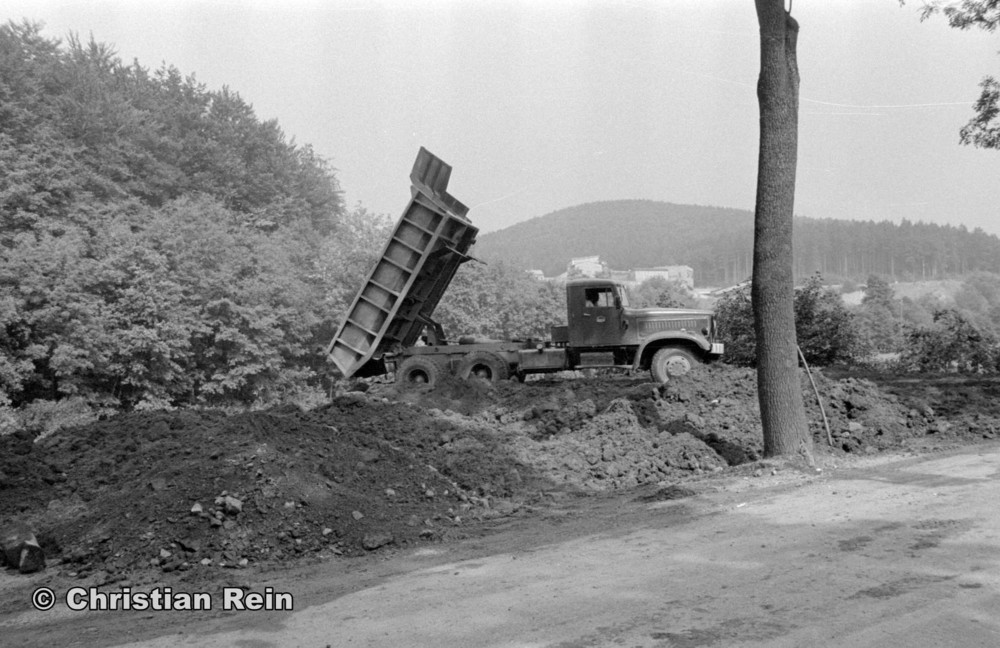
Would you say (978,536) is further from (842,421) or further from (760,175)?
(842,421)

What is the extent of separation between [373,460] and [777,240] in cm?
519

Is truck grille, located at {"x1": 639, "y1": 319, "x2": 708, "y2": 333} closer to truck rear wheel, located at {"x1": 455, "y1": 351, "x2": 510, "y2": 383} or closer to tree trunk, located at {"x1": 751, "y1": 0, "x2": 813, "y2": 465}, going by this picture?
truck rear wheel, located at {"x1": 455, "y1": 351, "x2": 510, "y2": 383}

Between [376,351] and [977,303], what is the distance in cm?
4170

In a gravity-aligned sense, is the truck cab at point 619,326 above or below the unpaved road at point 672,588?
above

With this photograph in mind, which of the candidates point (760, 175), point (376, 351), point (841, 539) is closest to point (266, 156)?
point (376, 351)

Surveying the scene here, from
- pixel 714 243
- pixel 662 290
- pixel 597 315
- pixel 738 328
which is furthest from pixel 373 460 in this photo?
pixel 714 243

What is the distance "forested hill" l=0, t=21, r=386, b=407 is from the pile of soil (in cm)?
1096

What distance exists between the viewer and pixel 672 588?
5273 millimetres

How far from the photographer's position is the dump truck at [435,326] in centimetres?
1602

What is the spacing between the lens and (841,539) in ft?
20.5

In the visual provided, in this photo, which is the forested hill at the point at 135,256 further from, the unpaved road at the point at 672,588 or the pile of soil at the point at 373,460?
the unpaved road at the point at 672,588

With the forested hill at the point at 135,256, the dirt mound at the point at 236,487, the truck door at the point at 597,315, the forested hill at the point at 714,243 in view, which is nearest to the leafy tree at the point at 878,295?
the forested hill at the point at 714,243

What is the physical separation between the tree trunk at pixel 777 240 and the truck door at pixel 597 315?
7441 mm

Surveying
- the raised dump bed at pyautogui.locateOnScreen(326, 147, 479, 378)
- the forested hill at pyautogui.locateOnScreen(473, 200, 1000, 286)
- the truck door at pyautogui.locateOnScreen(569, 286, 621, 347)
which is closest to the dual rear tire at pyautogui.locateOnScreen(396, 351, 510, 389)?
the raised dump bed at pyautogui.locateOnScreen(326, 147, 479, 378)
